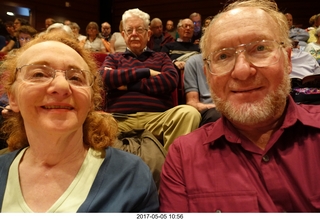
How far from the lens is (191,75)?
2.42 m

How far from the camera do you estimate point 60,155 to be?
3.29ft

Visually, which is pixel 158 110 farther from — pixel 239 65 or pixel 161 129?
pixel 239 65

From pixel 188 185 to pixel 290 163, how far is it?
0.36m

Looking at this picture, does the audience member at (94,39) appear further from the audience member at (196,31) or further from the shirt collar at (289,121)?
the shirt collar at (289,121)

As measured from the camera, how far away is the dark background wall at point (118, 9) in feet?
24.3

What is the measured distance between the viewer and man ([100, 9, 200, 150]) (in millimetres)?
1817

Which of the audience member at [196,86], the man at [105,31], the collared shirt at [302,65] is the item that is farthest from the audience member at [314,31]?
the man at [105,31]

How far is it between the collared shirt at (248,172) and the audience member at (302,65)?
6.30 ft

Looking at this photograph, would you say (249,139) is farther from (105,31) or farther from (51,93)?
(105,31)

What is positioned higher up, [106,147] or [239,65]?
[239,65]

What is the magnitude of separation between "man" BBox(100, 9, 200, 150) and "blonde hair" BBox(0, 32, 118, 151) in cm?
69

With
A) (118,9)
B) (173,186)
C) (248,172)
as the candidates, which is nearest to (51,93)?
(173,186)

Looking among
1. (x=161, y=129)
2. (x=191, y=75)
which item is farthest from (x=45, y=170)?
(x=191, y=75)

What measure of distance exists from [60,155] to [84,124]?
0.18 metres
